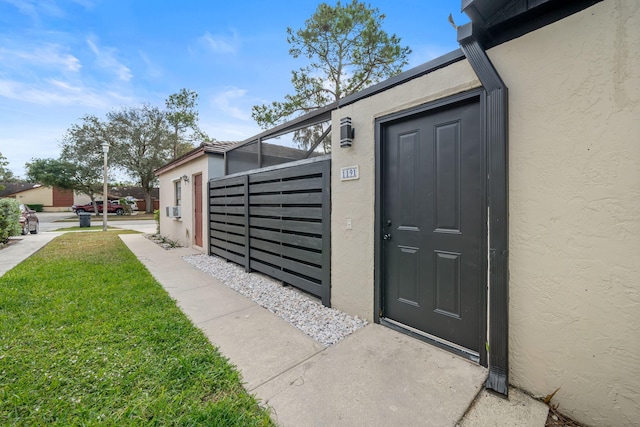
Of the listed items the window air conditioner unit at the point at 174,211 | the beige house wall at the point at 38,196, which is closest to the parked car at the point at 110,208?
the beige house wall at the point at 38,196

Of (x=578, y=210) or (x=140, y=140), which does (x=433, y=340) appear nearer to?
(x=578, y=210)

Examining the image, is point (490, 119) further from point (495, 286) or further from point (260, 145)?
point (260, 145)

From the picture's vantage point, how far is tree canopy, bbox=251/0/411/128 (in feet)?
34.7

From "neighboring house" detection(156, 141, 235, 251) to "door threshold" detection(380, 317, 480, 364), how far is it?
17.8 feet

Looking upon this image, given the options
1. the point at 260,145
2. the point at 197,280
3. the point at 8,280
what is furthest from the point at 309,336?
the point at 8,280

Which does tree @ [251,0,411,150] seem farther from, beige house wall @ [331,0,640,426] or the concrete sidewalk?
the concrete sidewalk

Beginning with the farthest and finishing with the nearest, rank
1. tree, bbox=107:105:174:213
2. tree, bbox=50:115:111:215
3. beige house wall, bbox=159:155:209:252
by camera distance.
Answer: tree, bbox=107:105:174:213
tree, bbox=50:115:111:215
beige house wall, bbox=159:155:209:252

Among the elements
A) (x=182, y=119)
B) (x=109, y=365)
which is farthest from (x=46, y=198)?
(x=109, y=365)

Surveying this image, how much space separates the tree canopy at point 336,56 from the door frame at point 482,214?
396 inches

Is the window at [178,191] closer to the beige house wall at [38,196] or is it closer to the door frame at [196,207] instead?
the door frame at [196,207]

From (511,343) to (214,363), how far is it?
2.33 m

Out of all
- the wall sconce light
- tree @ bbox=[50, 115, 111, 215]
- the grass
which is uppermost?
tree @ bbox=[50, 115, 111, 215]

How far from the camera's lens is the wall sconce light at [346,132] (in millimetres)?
3008

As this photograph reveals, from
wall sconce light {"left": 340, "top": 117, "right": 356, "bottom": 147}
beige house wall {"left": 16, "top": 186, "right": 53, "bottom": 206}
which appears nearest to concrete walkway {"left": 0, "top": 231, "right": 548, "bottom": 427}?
wall sconce light {"left": 340, "top": 117, "right": 356, "bottom": 147}
